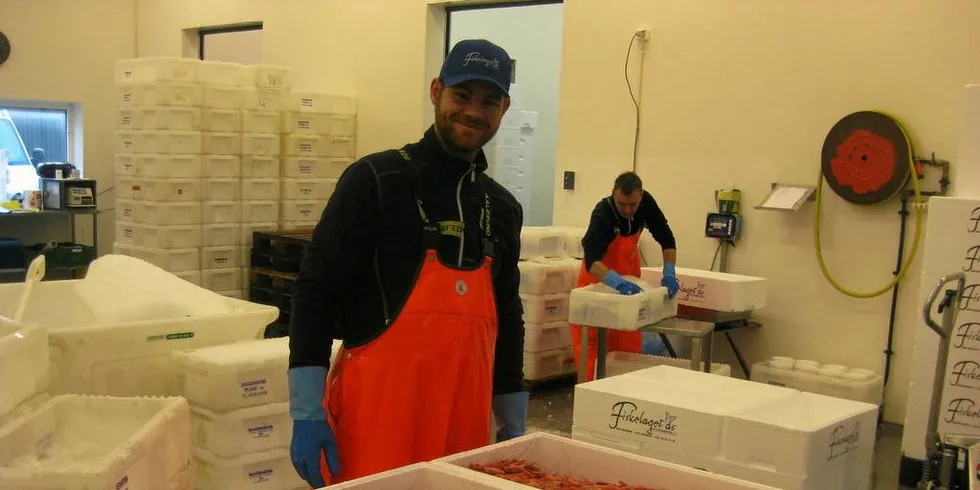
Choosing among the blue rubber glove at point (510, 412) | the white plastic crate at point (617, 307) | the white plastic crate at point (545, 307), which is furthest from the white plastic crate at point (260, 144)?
the blue rubber glove at point (510, 412)

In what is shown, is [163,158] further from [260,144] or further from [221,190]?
[260,144]

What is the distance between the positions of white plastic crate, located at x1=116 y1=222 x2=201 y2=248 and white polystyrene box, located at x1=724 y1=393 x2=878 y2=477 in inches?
224

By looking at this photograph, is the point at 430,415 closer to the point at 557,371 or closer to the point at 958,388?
the point at 958,388

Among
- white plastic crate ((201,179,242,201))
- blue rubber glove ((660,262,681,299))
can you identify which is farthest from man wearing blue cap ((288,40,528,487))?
white plastic crate ((201,179,242,201))

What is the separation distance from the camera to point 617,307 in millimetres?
5164

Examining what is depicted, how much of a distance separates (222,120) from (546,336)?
3.28m

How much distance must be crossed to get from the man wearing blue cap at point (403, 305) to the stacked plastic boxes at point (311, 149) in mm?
5784

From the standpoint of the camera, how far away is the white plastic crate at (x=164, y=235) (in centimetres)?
727

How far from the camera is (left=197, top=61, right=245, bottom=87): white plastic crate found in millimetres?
7242

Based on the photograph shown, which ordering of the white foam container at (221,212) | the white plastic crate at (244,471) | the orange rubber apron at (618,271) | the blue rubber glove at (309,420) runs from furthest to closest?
the white foam container at (221,212) < the orange rubber apron at (618,271) < the white plastic crate at (244,471) < the blue rubber glove at (309,420)

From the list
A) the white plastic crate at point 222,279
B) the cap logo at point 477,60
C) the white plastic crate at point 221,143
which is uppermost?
the cap logo at point 477,60

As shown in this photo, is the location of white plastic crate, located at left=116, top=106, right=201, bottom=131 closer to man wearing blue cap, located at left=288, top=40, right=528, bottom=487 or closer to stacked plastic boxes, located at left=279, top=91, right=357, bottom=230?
stacked plastic boxes, located at left=279, top=91, right=357, bottom=230

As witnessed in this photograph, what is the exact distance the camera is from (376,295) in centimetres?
211

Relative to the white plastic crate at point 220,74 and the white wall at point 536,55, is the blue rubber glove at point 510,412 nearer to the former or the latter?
the white plastic crate at point 220,74
